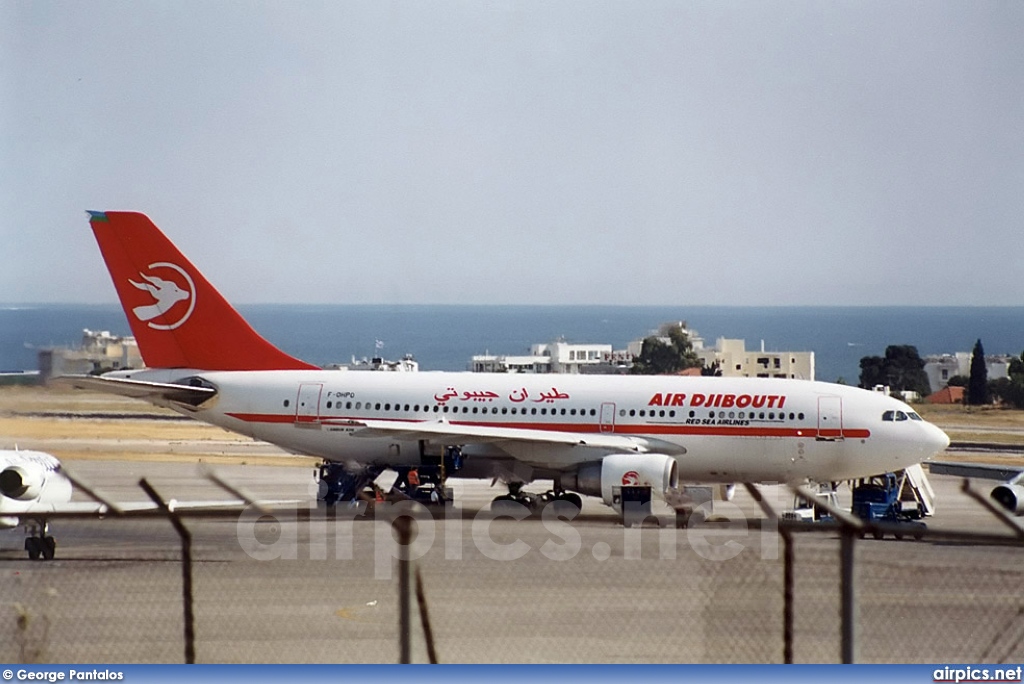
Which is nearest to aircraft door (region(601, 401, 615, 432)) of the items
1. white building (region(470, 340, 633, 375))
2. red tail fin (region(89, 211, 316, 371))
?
red tail fin (region(89, 211, 316, 371))

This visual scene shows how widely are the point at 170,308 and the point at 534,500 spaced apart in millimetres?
11084

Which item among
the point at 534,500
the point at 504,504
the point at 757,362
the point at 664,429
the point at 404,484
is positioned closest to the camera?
the point at 504,504

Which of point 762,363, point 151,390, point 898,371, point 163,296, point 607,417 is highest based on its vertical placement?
point 163,296

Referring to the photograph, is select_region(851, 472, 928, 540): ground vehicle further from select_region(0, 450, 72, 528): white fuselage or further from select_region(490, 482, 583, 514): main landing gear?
select_region(0, 450, 72, 528): white fuselage

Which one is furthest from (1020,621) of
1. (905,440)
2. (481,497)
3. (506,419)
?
(481,497)

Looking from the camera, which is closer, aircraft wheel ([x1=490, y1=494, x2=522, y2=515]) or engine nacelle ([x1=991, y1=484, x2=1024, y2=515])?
engine nacelle ([x1=991, y1=484, x2=1024, y2=515])

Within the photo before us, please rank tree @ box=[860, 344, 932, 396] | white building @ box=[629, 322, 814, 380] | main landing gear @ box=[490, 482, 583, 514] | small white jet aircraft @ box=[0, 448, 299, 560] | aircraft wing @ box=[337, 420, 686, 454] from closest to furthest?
small white jet aircraft @ box=[0, 448, 299, 560] → aircraft wing @ box=[337, 420, 686, 454] → main landing gear @ box=[490, 482, 583, 514] → white building @ box=[629, 322, 814, 380] → tree @ box=[860, 344, 932, 396]

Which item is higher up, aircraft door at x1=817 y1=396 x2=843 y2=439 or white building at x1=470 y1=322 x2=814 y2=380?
aircraft door at x1=817 y1=396 x2=843 y2=439

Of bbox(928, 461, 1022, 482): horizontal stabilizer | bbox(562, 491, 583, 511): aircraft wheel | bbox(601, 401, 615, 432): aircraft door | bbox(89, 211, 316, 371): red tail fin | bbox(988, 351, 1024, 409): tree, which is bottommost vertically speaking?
bbox(988, 351, 1024, 409): tree

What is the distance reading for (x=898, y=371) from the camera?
11888 cm

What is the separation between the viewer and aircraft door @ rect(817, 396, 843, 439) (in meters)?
31.2

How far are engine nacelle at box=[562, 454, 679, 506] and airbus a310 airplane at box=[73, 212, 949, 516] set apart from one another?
30mm

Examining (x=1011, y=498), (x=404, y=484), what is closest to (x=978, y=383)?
(x=1011, y=498)

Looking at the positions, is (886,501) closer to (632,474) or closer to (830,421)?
(830,421)
